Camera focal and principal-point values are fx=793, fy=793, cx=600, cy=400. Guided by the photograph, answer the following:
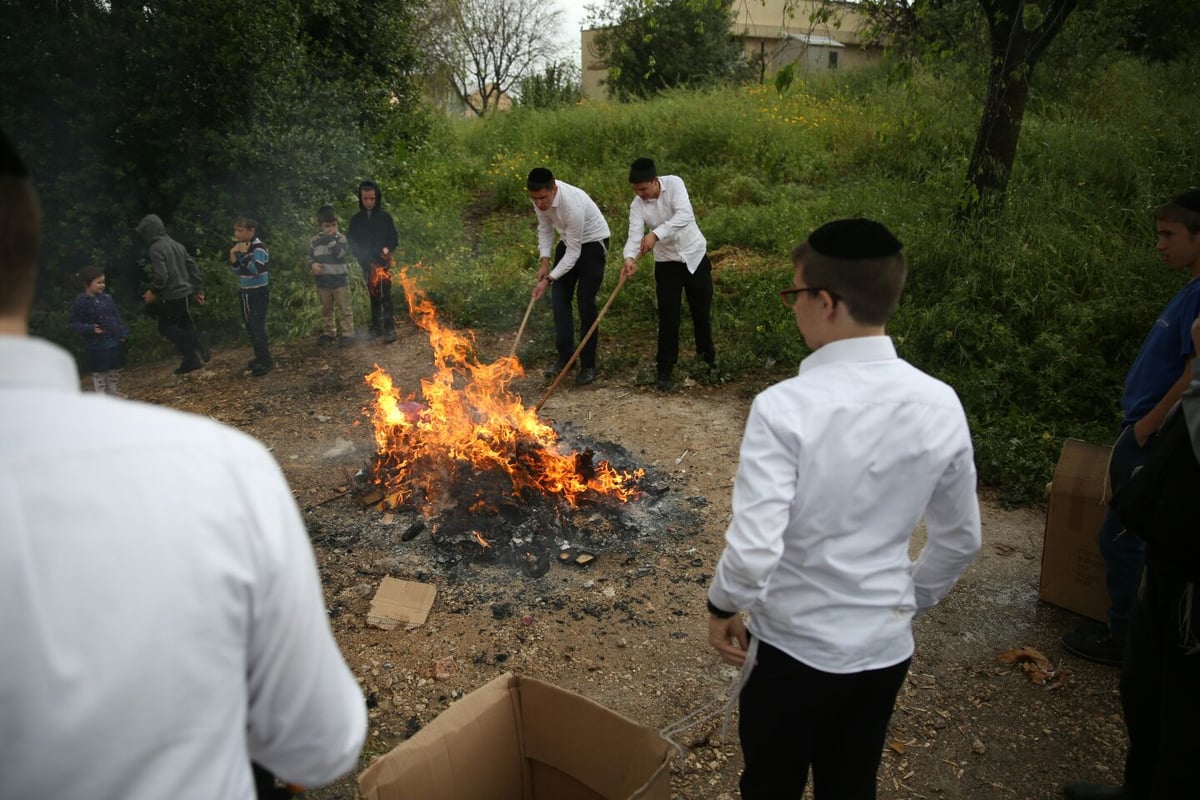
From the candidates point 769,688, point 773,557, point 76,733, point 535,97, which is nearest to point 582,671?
point 769,688

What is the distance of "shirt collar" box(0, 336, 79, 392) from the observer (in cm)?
114

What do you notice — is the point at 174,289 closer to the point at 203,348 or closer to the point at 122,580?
the point at 203,348

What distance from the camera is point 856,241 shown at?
2.26 m

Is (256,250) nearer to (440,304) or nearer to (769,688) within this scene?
(440,304)

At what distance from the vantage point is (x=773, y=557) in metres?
2.12

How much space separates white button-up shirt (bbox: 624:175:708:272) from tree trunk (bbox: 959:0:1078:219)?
121 inches

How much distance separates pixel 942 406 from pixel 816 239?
0.60 metres

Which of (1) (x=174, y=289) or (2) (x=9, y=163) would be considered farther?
(1) (x=174, y=289)

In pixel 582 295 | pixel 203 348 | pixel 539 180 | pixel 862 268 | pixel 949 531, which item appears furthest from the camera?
pixel 203 348

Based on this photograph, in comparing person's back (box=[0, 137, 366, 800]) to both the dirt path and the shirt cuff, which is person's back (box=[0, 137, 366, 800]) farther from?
the dirt path

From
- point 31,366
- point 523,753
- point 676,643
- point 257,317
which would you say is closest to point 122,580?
point 31,366

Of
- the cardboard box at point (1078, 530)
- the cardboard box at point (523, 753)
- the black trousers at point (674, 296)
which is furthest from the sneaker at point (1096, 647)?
the black trousers at point (674, 296)

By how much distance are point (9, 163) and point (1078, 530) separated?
16.1 ft

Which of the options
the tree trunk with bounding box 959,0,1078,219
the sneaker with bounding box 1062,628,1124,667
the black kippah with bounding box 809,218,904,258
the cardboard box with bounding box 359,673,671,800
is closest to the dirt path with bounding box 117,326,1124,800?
the sneaker with bounding box 1062,628,1124,667
